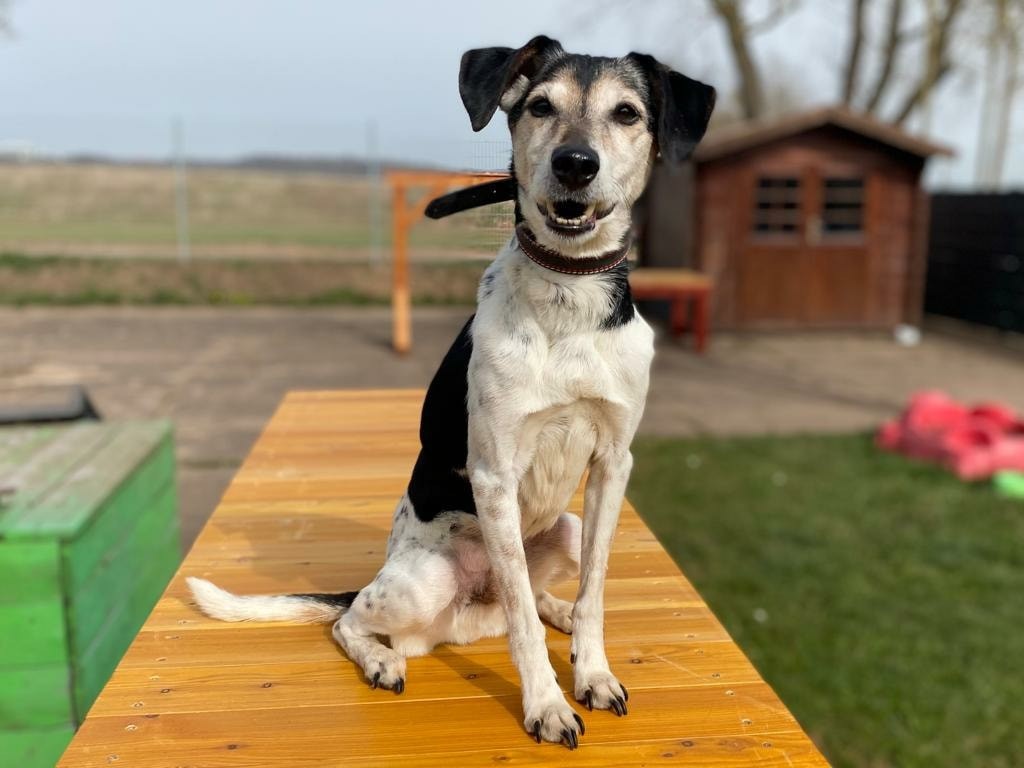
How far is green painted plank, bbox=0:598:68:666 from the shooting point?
109 inches

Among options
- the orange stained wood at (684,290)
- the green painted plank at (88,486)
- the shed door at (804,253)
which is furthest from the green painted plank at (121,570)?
the shed door at (804,253)

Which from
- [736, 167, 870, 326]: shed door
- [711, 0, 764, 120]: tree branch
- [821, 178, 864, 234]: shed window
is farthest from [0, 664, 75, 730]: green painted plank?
[711, 0, 764, 120]: tree branch

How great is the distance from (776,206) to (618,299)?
38.2 ft

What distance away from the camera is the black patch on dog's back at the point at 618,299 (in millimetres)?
1802

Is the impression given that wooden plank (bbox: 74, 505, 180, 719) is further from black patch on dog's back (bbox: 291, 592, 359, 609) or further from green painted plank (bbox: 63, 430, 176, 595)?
black patch on dog's back (bbox: 291, 592, 359, 609)

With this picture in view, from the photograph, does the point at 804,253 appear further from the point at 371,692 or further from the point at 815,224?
the point at 371,692

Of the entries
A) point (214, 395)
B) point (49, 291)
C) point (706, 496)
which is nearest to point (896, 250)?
point (706, 496)

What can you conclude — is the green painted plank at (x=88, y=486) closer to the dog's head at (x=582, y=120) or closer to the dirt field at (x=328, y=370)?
the dirt field at (x=328, y=370)

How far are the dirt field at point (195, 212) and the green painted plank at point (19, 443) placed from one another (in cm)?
696

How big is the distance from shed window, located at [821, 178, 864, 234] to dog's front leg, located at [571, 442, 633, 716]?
1187 centimetres

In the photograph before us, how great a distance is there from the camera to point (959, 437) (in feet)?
→ 21.9

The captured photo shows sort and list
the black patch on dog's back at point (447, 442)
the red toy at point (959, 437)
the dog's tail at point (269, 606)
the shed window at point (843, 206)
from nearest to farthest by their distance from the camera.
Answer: the black patch on dog's back at point (447, 442) → the dog's tail at point (269, 606) → the red toy at point (959, 437) → the shed window at point (843, 206)

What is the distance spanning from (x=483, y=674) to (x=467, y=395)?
65cm

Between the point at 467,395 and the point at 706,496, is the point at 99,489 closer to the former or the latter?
the point at 467,395
